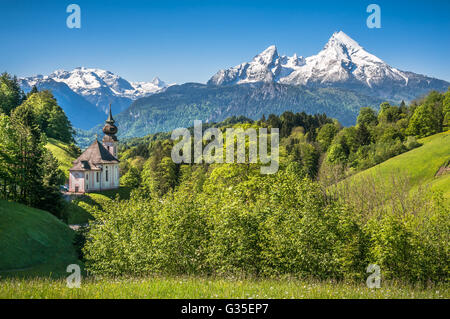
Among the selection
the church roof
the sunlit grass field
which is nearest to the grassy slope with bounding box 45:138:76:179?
the church roof

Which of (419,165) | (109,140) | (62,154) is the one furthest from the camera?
(109,140)

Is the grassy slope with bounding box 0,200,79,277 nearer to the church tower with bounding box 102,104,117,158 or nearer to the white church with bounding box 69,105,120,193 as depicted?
the white church with bounding box 69,105,120,193

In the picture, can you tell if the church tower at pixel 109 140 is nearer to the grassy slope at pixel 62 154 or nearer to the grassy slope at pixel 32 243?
Result: the grassy slope at pixel 62 154

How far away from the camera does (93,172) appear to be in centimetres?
8844

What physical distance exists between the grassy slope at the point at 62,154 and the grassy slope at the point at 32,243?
45665 millimetres

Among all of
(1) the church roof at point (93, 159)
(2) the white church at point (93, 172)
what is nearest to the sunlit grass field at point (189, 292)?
(2) the white church at point (93, 172)

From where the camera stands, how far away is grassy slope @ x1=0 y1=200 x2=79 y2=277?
3694 cm

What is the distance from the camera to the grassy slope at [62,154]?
9374 centimetres

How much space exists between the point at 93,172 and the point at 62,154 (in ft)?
53.2

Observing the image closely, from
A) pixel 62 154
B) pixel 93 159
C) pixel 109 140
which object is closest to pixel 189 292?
pixel 93 159

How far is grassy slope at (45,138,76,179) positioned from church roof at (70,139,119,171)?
5.70 metres

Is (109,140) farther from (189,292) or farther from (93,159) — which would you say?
(189,292)

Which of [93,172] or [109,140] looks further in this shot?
[109,140]

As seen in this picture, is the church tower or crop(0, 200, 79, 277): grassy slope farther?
the church tower
